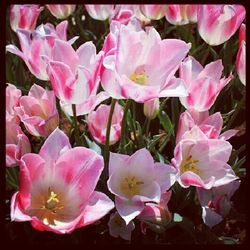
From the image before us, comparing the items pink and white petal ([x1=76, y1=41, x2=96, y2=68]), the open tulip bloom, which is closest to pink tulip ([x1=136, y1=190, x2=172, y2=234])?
the open tulip bloom

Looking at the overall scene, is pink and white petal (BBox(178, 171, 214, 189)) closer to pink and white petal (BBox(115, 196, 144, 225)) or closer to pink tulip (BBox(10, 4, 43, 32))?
pink and white petal (BBox(115, 196, 144, 225))

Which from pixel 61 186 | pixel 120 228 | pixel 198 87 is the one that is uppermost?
pixel 198 87

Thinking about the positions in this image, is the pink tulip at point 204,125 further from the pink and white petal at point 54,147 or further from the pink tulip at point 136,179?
the pink and white petal at point 54,147

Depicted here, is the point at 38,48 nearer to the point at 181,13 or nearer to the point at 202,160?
the point at 202,160

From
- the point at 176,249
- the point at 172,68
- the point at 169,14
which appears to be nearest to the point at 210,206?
the point at 176,249

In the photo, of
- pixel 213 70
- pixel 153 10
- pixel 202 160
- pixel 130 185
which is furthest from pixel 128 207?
pixel 153 10

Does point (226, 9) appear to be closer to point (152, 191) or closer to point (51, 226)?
point (152, 191)

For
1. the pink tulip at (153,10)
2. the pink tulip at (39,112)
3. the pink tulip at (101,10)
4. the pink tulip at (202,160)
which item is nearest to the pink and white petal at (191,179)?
the pink tulip at (202,160)

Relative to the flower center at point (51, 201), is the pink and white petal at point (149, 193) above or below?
above
